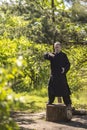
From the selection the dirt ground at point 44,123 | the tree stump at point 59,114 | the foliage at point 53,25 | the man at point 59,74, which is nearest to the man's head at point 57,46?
the man at point 59,74

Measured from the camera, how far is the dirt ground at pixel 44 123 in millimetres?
9330

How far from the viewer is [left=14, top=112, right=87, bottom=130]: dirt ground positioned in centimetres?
933

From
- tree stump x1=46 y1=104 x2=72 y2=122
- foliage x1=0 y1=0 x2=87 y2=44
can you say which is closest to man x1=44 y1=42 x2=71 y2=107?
tree stump x1=46 y1=104 x2=72 y2=122

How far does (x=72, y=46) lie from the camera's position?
1377cm

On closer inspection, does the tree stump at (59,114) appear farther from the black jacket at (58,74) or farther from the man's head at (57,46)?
the man's head at (57,46)

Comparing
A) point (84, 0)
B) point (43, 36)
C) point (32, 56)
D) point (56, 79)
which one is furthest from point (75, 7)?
point (56, 79)

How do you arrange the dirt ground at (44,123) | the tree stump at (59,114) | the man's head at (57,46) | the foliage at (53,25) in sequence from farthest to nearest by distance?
the foliage at (53,25) → the tree stump at (59,114) → the man's head at (57,46) → the dirt ground at (44,123)

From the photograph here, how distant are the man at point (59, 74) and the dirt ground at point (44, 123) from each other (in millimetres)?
552

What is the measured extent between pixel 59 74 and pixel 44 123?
1.21m

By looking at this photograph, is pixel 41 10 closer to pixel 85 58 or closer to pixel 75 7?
pixel 75 7

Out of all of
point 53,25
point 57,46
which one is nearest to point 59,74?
point 57,46

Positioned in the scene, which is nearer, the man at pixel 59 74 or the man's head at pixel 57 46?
the man's head at pixel 57 46

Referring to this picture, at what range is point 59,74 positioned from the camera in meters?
10.3

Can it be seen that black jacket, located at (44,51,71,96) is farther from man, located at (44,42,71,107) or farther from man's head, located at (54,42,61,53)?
man's head, located at (54,42,61,53)
